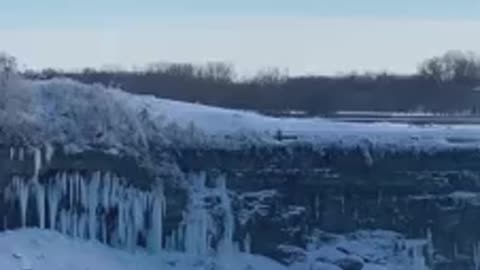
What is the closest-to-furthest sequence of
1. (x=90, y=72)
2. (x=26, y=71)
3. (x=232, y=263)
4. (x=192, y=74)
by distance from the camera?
1. (x=232, y=263)
2. (x=26, y=71)
3. (x=90, y=72)
4. (x=192, y=74)

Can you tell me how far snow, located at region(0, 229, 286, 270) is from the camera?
25.1 m

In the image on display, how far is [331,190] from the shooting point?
28.1m

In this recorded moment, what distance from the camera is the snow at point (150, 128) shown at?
27500 millimetres

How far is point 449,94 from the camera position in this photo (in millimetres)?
50219

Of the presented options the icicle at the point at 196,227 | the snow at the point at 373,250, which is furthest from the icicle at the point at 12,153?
the snow at the point at 373,250

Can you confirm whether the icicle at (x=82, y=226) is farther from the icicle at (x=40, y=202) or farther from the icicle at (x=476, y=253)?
the icicle at (x=476, y=253)

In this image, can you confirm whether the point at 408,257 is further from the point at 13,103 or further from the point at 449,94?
the point at 449,94

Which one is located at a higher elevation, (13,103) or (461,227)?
(13,103)

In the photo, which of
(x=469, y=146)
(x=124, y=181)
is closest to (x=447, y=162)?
(x=469, y=146)

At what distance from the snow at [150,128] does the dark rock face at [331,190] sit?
0.25 metres

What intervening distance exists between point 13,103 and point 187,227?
4.01m

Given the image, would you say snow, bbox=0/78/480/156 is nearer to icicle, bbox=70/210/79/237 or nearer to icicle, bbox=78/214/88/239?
icicle, bbox=70/210/79/237

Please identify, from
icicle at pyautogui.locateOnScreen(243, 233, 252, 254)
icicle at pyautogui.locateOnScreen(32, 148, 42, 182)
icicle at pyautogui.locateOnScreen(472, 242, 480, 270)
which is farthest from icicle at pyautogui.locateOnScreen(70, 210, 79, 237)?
icicle at pyautogui.locateOnScreen(472, 242, 480, 270)

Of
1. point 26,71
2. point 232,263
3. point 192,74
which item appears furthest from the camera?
point 192,74
